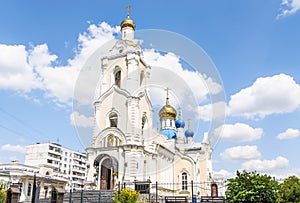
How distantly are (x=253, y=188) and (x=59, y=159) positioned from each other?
163ft

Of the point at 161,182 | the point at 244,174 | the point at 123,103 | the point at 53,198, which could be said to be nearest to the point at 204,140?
the point at 161,182

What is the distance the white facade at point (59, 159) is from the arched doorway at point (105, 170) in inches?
1097

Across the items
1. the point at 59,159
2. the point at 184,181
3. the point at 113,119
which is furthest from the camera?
the point at 59,159

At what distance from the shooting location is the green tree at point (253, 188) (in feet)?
53.4

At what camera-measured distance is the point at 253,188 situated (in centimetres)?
1642

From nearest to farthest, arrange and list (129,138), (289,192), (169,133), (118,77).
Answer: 1. (289,192)
2. (129,138)
3. (118,77)
4. (169,133)

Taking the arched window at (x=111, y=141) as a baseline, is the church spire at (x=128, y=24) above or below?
above

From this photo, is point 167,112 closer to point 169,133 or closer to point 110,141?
point 169,133

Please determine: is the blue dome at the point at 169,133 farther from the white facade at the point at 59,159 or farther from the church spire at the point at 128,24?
the white facade at the point at 59,159

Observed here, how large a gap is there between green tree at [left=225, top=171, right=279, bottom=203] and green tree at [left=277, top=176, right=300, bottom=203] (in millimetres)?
379

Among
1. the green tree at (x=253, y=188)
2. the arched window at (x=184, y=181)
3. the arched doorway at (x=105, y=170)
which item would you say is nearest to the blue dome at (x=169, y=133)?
the arched window at (x=184, y=181)

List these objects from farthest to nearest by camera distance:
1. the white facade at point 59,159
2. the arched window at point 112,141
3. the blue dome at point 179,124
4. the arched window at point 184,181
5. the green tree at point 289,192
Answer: the white facade at point 59,159
the blue dome at point 179,124
the arched window at point 184,181
the arched window at point 112,141
the green tree at point 289,192

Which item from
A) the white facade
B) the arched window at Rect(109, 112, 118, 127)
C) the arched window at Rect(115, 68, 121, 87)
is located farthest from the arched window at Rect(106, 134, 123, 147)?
the white facade

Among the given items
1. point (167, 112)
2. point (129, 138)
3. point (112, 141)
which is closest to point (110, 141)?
point (112, 141)
